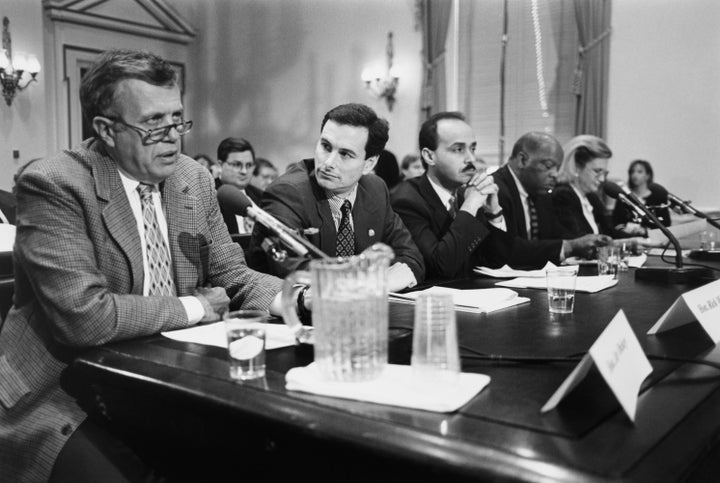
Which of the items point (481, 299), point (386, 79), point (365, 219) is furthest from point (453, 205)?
point (386, 79)

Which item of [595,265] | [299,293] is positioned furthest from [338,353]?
[595,265]

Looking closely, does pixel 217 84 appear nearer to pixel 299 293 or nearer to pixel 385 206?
pixel 385 206

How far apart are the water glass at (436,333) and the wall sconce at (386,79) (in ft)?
22.5

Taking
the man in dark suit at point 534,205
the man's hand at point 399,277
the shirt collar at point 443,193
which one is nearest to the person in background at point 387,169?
the man in dark suit at point 534,205

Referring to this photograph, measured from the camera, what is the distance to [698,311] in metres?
1.31

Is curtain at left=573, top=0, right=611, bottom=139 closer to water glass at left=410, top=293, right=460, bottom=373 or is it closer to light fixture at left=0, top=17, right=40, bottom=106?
light fixture at left=0, top=17, right=40, bottom=106

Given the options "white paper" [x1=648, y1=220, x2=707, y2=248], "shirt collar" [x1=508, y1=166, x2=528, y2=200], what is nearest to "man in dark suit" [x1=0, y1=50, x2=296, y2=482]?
"shirt collar" [x1=508, y1=166, x2=528, y2=200]

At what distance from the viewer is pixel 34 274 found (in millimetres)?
1379

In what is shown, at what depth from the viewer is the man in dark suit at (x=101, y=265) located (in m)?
1.36

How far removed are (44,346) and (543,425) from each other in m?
1.03

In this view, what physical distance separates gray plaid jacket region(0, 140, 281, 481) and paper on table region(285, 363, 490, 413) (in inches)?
18.7

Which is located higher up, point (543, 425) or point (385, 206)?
point (385, 206)

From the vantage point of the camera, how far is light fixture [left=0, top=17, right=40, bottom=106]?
683 centimetres

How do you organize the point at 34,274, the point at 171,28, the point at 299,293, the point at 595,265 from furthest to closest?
the point at 171,28 → the point at 595,265 → the point at 299,293 → the point at 34,274
